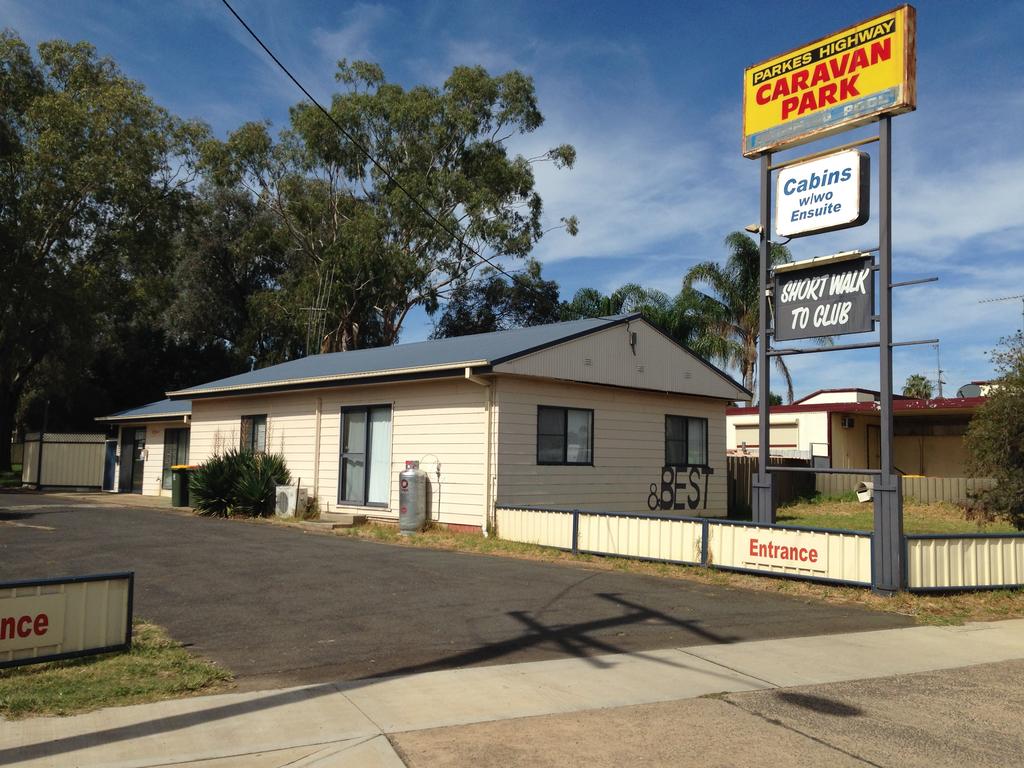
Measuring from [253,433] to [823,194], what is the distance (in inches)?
618

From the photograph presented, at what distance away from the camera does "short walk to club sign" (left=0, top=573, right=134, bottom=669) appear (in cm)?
645

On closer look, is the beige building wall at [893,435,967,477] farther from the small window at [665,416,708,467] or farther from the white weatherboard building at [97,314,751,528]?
the small window at [665,416,708,467]

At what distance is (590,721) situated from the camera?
18.9 feet

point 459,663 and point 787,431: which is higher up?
point 787,431

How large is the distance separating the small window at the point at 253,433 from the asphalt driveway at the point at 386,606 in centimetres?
736

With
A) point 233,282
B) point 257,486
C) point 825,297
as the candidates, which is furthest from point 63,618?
point 233,282

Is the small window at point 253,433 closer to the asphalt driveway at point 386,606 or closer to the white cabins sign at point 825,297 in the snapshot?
the asphalt driveway at point 386,606

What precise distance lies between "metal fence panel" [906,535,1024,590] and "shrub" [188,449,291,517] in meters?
13.8

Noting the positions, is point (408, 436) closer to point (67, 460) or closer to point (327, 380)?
point (327, 380)

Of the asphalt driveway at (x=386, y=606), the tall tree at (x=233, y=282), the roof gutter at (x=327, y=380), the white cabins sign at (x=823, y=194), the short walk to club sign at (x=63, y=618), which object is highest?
the tall tree at (x=233, y=282)

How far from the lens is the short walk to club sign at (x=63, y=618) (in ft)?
21.1

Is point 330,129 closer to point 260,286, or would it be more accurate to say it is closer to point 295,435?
point 260,286

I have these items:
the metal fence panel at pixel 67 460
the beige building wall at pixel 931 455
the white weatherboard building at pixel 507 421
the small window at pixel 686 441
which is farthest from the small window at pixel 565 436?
the beige building wall at pixel 931 455

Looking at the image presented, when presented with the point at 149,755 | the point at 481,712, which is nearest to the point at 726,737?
the point at 481,712
